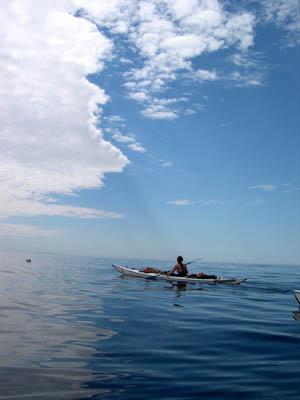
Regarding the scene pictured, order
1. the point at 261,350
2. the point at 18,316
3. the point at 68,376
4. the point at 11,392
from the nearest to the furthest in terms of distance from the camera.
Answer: the point at 11,392, the point at 68,376, the point at 261,350, the point at 18,316

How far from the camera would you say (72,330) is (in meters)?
12.8

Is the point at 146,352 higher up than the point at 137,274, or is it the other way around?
the point at 137,274

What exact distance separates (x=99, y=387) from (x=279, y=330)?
8487 mm

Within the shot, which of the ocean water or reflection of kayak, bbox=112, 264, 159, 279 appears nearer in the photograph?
the ocean water

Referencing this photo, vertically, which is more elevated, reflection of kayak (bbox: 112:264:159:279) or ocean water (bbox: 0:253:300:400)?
reflection of kayak (bbox: 112:264:159:279)

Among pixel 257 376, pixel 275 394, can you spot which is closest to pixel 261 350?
pixel 257 376

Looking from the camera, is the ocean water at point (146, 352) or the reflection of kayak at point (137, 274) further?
the reflection of kayak at point (137, 274)

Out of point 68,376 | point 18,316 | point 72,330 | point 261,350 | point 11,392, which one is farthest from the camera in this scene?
point 18,316

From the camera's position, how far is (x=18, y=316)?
1533 cm

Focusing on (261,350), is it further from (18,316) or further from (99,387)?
(18,316)

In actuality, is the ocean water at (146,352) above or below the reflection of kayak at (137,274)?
below

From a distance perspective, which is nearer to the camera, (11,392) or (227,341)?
(11,392)

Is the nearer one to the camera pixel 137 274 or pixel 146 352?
pixel 146 352

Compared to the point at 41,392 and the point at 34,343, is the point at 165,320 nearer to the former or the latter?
the point at 34,343
